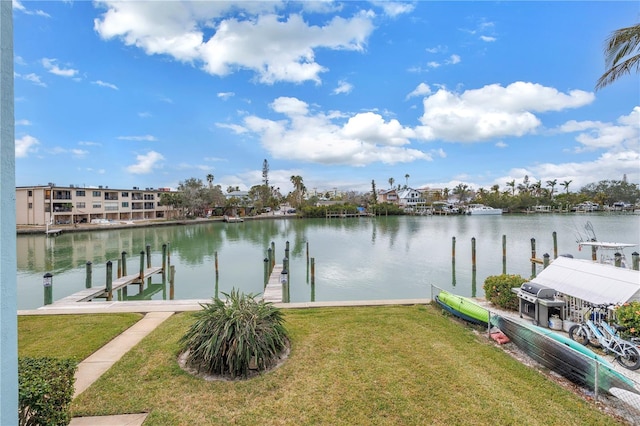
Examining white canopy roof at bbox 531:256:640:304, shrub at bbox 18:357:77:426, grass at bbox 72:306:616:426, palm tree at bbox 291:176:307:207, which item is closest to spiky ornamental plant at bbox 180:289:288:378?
grass at bbox 72:306:616:426

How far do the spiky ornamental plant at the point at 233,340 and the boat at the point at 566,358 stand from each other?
17.0 ft

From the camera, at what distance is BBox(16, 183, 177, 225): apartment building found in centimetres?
5184

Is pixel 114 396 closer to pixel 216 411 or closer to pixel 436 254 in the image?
pixel 216 411

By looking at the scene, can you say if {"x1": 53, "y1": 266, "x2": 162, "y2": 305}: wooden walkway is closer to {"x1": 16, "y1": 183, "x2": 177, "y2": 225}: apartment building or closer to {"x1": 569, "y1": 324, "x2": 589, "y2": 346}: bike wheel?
{"x1": 569, "y1": 324, "x2": 589, "y2": 346}: bike wheel

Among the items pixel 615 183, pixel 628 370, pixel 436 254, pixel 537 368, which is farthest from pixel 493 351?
pixel 615 183

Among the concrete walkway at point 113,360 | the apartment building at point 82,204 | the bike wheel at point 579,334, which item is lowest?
the bike wheel at point 579,334

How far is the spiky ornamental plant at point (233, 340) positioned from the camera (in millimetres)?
5922

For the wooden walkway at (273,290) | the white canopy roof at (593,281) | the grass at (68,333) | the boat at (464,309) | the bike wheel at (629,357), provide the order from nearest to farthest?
the bike wheel at (629,357)
the grass at (68,333)
the white canopy roof at (593,281)
the boat at (464,309)
the wooden walkway at (273,290)

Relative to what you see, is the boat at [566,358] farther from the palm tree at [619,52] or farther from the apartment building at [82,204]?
the apartment building at [82,204]

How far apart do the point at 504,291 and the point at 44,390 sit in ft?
37.8

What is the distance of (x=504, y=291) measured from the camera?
10.5 m

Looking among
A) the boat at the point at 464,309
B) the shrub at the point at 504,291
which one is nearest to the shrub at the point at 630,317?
the boat at the point at 464,309

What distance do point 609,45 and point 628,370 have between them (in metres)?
8.70

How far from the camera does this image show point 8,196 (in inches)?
101
